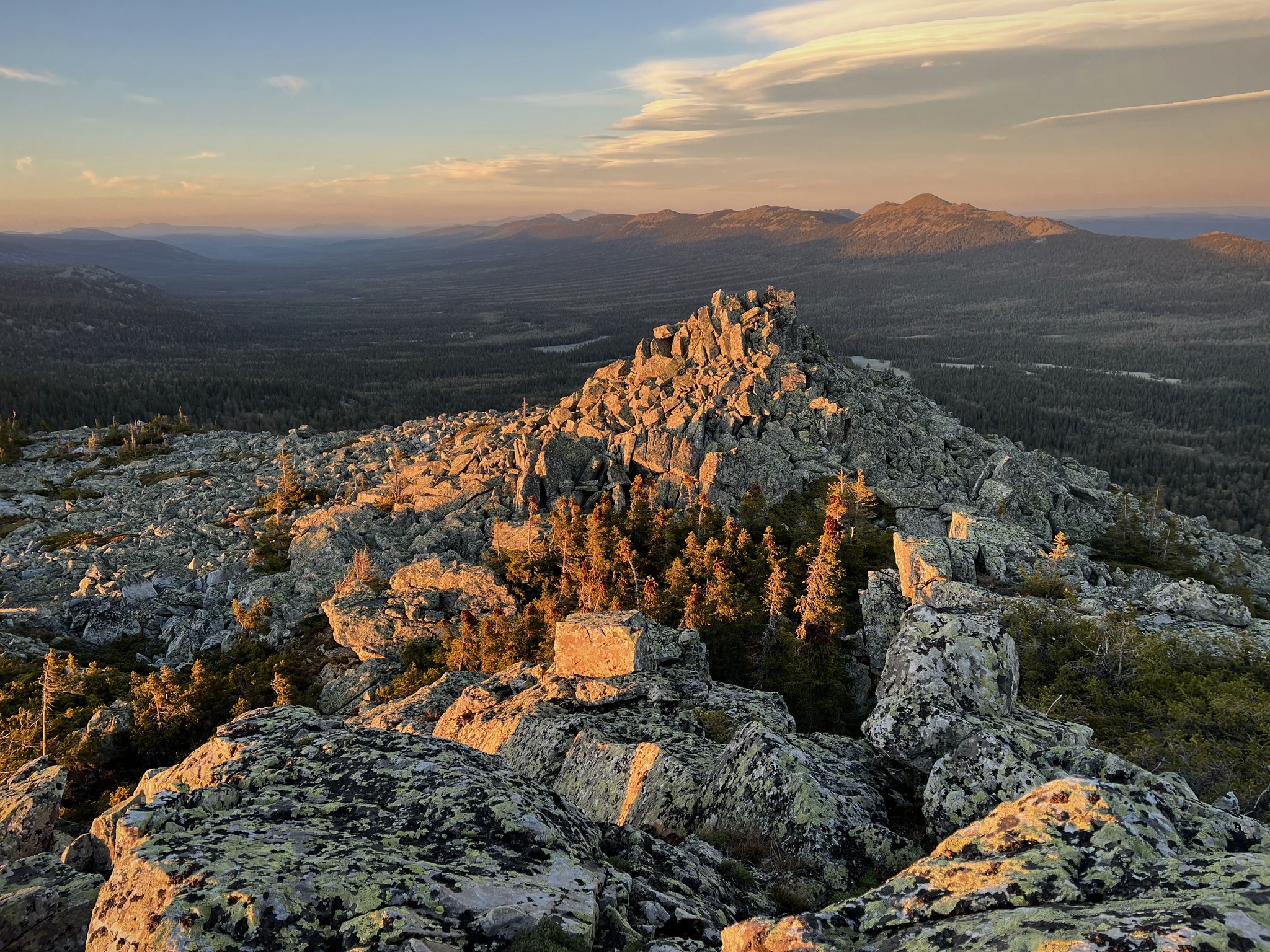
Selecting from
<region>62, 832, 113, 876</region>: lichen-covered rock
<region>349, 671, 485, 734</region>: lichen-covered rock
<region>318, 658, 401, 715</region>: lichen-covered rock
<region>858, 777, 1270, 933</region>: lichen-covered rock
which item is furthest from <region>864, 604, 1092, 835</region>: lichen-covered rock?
<region>318, 658, 401, 715</region>: lichen-covered rock

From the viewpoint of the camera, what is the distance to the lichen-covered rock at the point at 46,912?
11.6 m

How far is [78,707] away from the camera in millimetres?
43844

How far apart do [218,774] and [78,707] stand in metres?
42.5

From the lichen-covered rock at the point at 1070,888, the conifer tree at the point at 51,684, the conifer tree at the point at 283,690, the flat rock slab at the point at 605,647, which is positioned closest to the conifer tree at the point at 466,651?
the conifer tree at the point at 283,690

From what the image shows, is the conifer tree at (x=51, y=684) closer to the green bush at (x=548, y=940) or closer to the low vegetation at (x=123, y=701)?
the low vegetation at (x=123, y=701)

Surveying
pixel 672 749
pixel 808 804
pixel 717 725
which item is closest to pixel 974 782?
pixel 808 804

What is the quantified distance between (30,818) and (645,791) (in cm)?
1716

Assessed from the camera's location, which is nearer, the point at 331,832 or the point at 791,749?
the point at 331,832

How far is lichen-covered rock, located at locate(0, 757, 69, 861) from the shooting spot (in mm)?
17844

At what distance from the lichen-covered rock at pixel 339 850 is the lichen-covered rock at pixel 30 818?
706 centimetres

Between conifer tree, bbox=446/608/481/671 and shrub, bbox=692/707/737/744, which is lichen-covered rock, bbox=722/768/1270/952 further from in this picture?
conifer tree, bbox=446/608/481/671

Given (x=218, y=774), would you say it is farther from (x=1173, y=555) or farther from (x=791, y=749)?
(x=1173, y=555)

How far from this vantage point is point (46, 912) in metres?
12.1

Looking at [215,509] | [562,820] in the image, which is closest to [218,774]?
[562,820]
